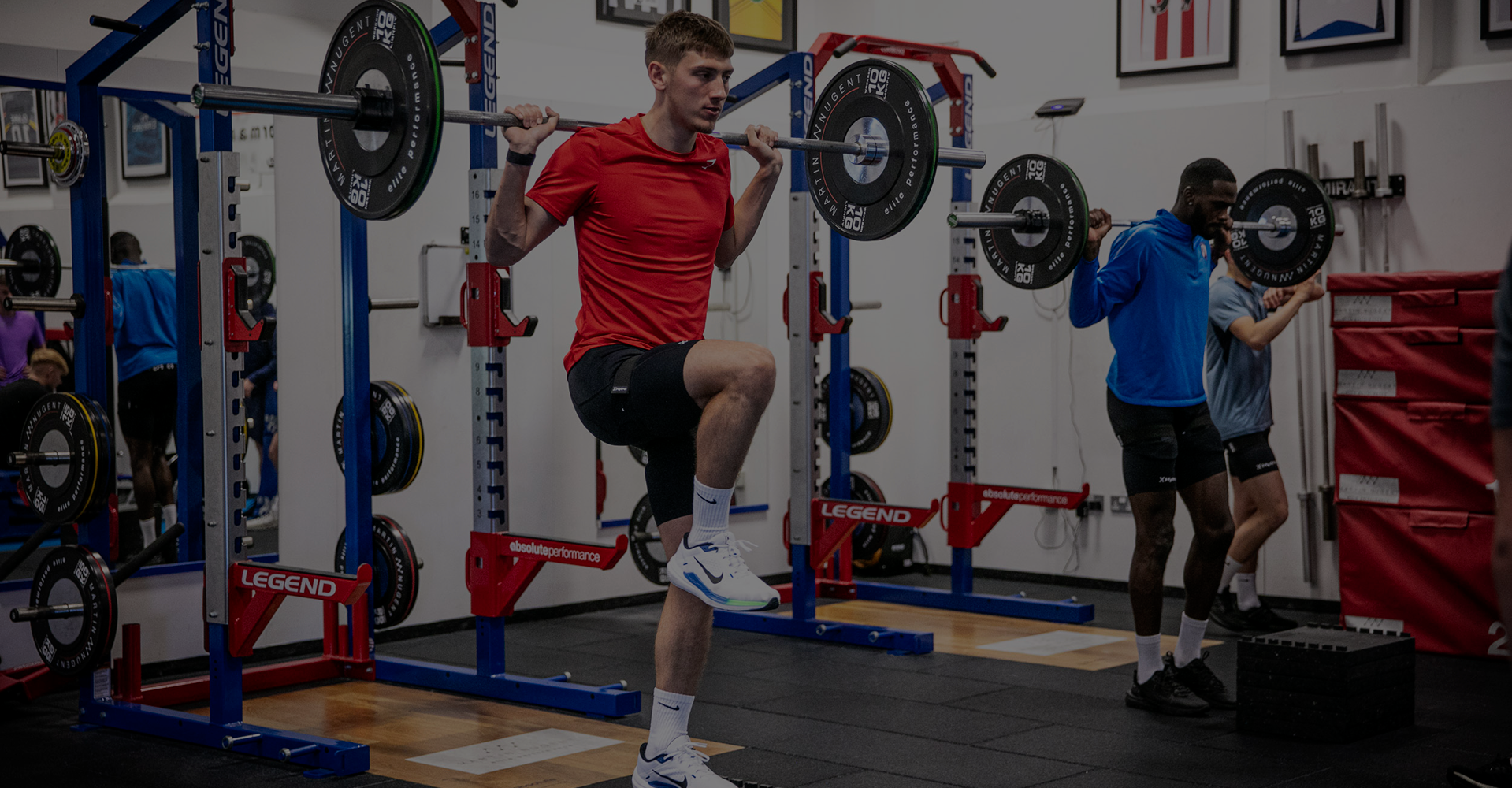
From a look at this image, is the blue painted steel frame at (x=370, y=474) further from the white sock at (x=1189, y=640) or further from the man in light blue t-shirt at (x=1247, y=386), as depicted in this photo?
the man in light blue t-shirt at (x=1247, y=386)

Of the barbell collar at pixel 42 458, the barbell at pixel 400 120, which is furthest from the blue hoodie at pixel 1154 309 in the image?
the barbell collar at pixel 42 458

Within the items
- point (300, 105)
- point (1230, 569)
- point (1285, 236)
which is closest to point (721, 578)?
point (300, 105)

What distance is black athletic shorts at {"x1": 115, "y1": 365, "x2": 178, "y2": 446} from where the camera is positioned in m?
4.73

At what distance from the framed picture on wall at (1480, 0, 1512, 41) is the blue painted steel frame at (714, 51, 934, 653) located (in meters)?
2.59

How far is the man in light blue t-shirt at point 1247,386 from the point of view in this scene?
204 inches

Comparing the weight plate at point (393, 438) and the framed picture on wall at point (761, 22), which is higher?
the framed picture on wall at point (761, 22)

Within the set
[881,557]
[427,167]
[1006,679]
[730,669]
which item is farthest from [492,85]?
[881,557]

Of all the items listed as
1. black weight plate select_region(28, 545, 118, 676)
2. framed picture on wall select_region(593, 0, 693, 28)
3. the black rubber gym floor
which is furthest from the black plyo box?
framed picture on wall select_region(593, 0, 693, 28)

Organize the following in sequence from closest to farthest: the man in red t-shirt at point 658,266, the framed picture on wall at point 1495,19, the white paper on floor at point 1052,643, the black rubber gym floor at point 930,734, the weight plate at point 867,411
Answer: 1. the man in red t-shirt at point 658,266
2. the black rubber gym floor at point 930,734
3. the white paper on floor at point 1052,643
4. the framed picture on wall at point 1495,19
5. the weight plate at point 867,411

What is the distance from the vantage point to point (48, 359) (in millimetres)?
4613

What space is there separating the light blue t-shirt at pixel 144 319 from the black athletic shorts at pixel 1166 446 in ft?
10.1

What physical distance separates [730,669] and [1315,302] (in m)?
2.87

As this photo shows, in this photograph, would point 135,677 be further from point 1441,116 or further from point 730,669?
point 1441,116

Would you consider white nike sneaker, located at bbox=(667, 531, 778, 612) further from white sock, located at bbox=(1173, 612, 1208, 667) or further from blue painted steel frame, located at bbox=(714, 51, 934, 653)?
blue painted steel frame, located at bbox=(714, 51, 934, 653)
